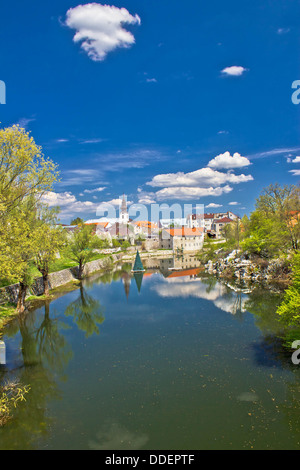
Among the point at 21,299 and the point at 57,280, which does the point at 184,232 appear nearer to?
the point at 57,280

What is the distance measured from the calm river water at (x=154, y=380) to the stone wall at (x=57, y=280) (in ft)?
11.2

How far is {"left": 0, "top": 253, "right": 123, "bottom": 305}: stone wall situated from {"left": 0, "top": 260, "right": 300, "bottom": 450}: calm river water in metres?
3.42

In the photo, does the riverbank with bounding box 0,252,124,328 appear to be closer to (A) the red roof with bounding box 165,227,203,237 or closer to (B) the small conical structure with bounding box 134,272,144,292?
(B) the small conical structure with bounding box 134,272,144,292

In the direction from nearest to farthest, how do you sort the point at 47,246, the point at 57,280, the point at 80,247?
the point at 47,246, the point at 57,280, the point at 80,247

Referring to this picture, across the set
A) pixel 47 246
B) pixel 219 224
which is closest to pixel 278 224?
pixel 47 246

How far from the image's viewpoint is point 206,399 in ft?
35.8

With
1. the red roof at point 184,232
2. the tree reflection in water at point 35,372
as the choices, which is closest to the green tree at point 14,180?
Result: the tree reflection in water at point 35,372

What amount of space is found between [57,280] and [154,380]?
27.0 meters

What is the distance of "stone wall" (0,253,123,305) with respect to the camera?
25000 millimetres

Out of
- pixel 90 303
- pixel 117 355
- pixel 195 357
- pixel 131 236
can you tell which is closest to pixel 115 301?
pixel 90 303

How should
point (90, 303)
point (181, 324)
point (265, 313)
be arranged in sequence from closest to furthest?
1. point (181, 324)
2. point (265, 313)
3. point (90, 303)

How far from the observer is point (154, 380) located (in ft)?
40.9

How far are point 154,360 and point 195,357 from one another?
2.22m
